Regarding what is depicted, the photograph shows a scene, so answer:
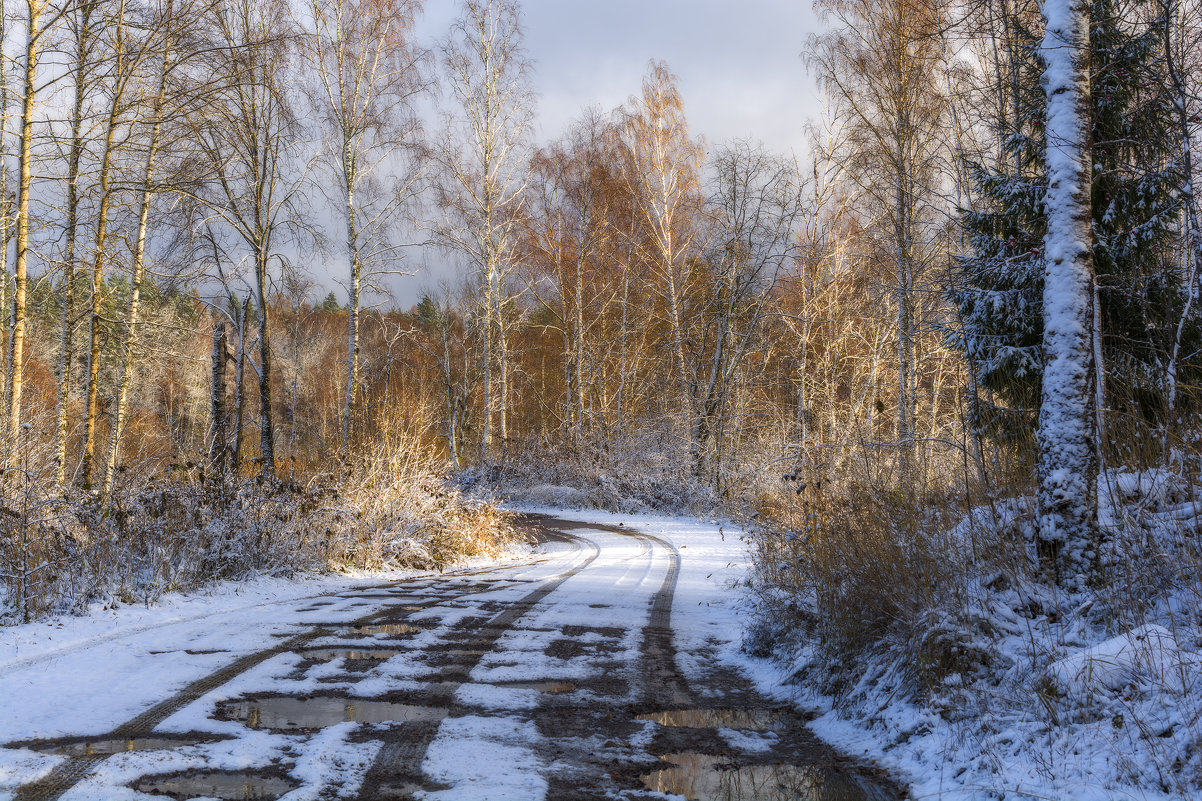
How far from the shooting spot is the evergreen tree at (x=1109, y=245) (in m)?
8.34

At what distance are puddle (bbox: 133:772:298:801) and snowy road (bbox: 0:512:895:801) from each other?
1 cm

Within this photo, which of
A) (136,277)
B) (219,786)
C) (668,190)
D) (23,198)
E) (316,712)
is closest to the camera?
(219,786)

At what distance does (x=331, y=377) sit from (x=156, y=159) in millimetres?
36353

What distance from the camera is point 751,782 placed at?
11.9 feet

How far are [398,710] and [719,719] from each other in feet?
6.09

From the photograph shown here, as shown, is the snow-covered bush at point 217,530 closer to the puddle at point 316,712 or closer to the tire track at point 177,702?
the tire track at point 177,702

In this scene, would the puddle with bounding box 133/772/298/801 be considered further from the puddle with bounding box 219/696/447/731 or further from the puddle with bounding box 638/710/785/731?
the puddle with bounding box 638/710/785/731

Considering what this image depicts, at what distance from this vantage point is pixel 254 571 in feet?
29.6

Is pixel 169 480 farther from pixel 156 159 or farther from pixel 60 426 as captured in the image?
pixel 156 159

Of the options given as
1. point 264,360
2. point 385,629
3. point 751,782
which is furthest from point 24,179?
point 751,782

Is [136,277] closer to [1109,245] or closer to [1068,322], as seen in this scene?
[1068,322]

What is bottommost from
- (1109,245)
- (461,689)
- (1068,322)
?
(461,689)

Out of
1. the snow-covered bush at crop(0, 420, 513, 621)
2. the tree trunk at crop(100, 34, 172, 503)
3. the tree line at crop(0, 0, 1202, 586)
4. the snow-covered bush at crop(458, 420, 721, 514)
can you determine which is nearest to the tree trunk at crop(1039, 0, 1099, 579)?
the tree line at crop(0, 0, 1202, 586)

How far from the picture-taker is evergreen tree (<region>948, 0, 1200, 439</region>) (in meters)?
8.34
